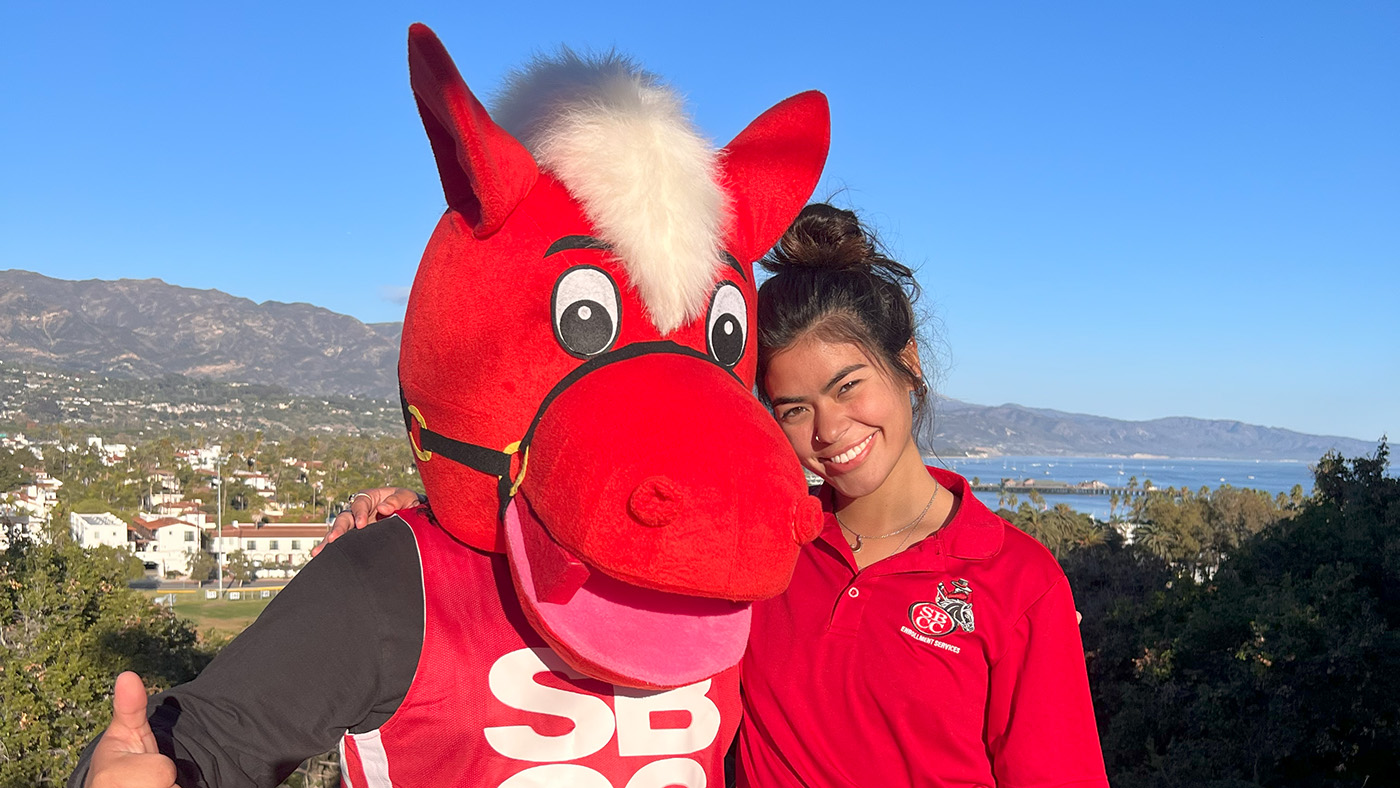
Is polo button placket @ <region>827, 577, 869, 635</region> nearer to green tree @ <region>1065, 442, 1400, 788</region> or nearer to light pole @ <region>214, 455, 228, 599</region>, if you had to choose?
green tree @ <region>1065, 442, 1400, 788</region>

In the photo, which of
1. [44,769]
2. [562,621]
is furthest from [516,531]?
[44,769]

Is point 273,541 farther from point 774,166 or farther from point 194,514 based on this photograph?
point 774,166

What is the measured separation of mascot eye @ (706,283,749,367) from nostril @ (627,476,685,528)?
0.42 m

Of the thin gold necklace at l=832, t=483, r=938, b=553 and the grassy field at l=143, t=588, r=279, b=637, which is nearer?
the thin gold necklace at l=832, t=483, r=938, b=553

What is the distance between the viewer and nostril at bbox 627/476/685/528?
1447 millimetres

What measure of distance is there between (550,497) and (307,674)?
1.60 ft

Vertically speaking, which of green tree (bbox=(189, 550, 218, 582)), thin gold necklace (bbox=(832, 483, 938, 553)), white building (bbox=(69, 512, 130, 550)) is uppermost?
thin gold necklace (bbox=(832, 483, 938, 553))

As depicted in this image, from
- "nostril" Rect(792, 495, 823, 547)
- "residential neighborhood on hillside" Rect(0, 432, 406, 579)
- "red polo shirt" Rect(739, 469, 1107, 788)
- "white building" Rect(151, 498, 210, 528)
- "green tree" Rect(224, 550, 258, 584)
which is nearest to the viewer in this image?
"nostril" Rect(792, 495, 823, 547)

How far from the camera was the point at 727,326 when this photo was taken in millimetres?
1854

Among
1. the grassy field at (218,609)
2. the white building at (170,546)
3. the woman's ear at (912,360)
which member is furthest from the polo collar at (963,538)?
the white building at (170,546)

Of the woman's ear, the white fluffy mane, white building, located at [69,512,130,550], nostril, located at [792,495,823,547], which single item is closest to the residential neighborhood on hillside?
white building, located at [69,512,130,550]

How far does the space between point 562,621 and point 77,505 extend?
208 feet

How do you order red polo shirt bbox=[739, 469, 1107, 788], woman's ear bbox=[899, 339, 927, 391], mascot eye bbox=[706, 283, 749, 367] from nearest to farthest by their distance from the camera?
mascot eye bbox=[706, 283, 749, 367], red polo shirt bbox=[739, 469, 1107, 788], woman's ear bbox=[899, 339, 927, 391]

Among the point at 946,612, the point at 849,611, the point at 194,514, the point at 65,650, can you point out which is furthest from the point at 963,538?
the point at 194,514
